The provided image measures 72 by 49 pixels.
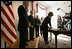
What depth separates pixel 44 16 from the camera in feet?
3.40

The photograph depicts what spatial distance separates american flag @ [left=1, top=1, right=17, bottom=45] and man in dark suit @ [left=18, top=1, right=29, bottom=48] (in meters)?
0.12

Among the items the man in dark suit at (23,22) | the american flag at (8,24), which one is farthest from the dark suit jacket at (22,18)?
the american flag at (8,24)

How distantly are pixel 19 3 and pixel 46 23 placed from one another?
0.41 metres

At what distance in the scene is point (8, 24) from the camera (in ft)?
3.18

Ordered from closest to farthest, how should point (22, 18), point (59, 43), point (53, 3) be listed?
point (22, 18), point (53, 3), point (59, 43)

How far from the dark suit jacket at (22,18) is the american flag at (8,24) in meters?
0.12

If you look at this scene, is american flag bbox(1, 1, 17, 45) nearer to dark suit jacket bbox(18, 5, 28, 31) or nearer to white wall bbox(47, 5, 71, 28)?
dark suit jacket bbox(18, 5, 28, 31)

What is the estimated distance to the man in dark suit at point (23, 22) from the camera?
923 mm

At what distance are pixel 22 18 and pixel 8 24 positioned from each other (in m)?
0.19

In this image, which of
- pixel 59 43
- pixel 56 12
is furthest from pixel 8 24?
pixel 59 43

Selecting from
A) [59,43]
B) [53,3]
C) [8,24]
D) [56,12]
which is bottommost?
[59,43]

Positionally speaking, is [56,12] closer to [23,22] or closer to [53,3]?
[53,3]

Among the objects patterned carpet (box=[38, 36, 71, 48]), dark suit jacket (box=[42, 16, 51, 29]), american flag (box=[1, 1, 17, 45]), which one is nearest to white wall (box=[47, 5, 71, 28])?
dark suit jacket (box=[42, 16, 51, 29])

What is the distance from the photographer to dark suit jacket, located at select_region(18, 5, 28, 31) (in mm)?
923
